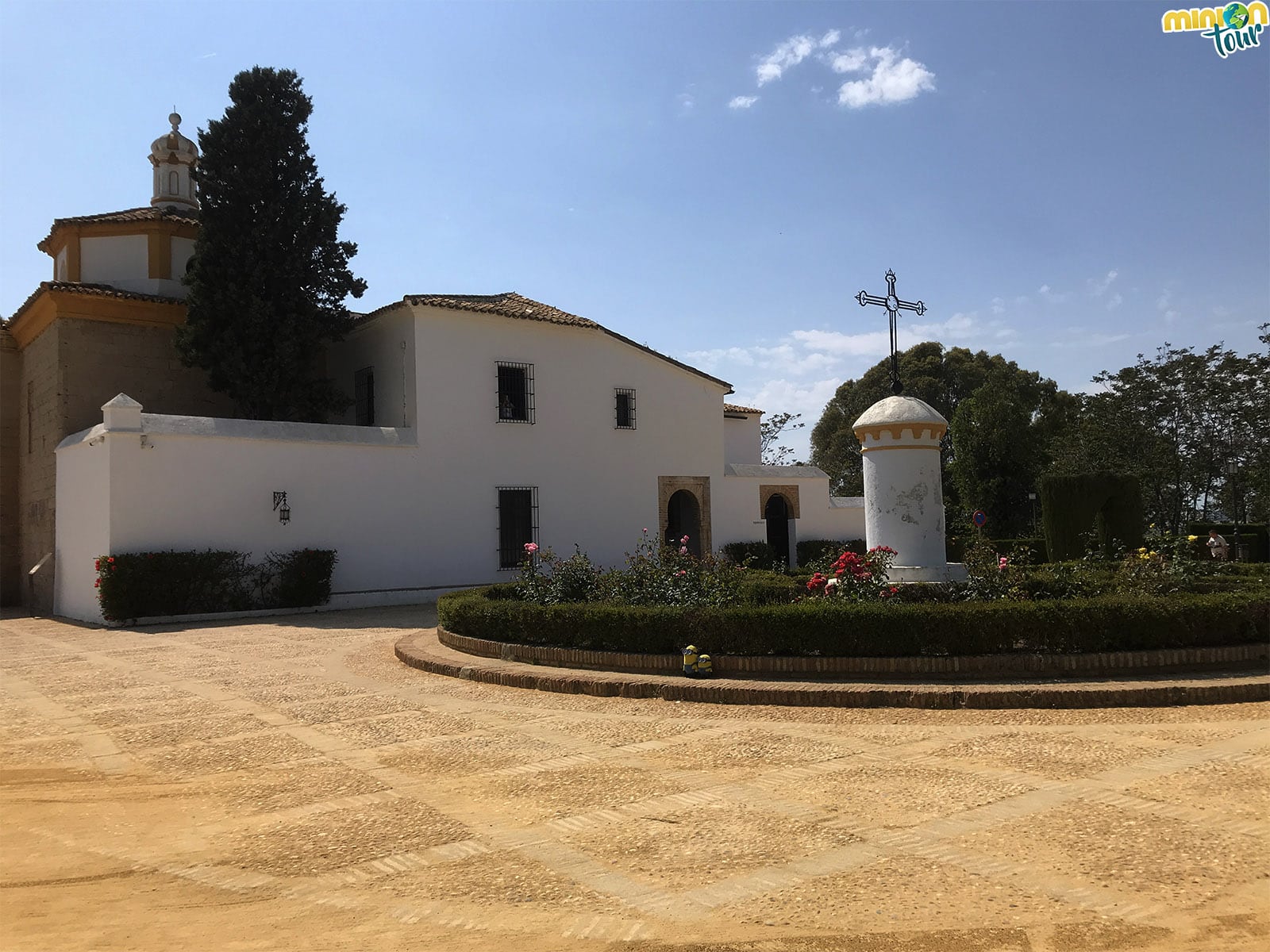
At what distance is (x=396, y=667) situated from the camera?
9.20 metres

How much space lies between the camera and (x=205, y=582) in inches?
572

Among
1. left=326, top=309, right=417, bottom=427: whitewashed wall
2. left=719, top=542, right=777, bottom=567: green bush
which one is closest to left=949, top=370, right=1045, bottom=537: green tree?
left=719, top=542, right=777, bottom=567: green bush

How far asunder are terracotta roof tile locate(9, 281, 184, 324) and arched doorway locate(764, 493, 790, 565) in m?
14.9

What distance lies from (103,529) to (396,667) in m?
8.03

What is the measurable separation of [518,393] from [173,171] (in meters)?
10.7

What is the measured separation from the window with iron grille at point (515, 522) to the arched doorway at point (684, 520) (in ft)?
12.9

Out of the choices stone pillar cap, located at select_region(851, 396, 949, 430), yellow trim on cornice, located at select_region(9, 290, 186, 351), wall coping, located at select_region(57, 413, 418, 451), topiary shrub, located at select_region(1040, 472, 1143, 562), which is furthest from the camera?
topiary shrub, located at select_region(1040, 472, 1143, 562)

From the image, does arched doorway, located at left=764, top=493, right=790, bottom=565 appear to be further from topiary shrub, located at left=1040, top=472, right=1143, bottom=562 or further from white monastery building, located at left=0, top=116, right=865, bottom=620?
topiary shrub, located at left=1040, top=472, right=1143, bottom=562

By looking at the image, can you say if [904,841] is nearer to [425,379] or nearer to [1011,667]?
[1011,667]

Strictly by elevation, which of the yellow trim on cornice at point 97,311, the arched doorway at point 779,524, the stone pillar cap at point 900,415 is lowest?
the arched doorway at point 779,524

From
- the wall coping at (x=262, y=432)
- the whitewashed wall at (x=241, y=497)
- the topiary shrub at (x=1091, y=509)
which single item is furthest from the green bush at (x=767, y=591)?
the topiary shrub at (x=1091, y=509)

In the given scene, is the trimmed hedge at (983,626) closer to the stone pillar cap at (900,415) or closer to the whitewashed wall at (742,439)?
the stone pillar cap at (900,415)

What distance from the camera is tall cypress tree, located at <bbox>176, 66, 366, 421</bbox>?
17.2m

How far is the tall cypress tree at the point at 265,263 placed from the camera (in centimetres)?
1725
